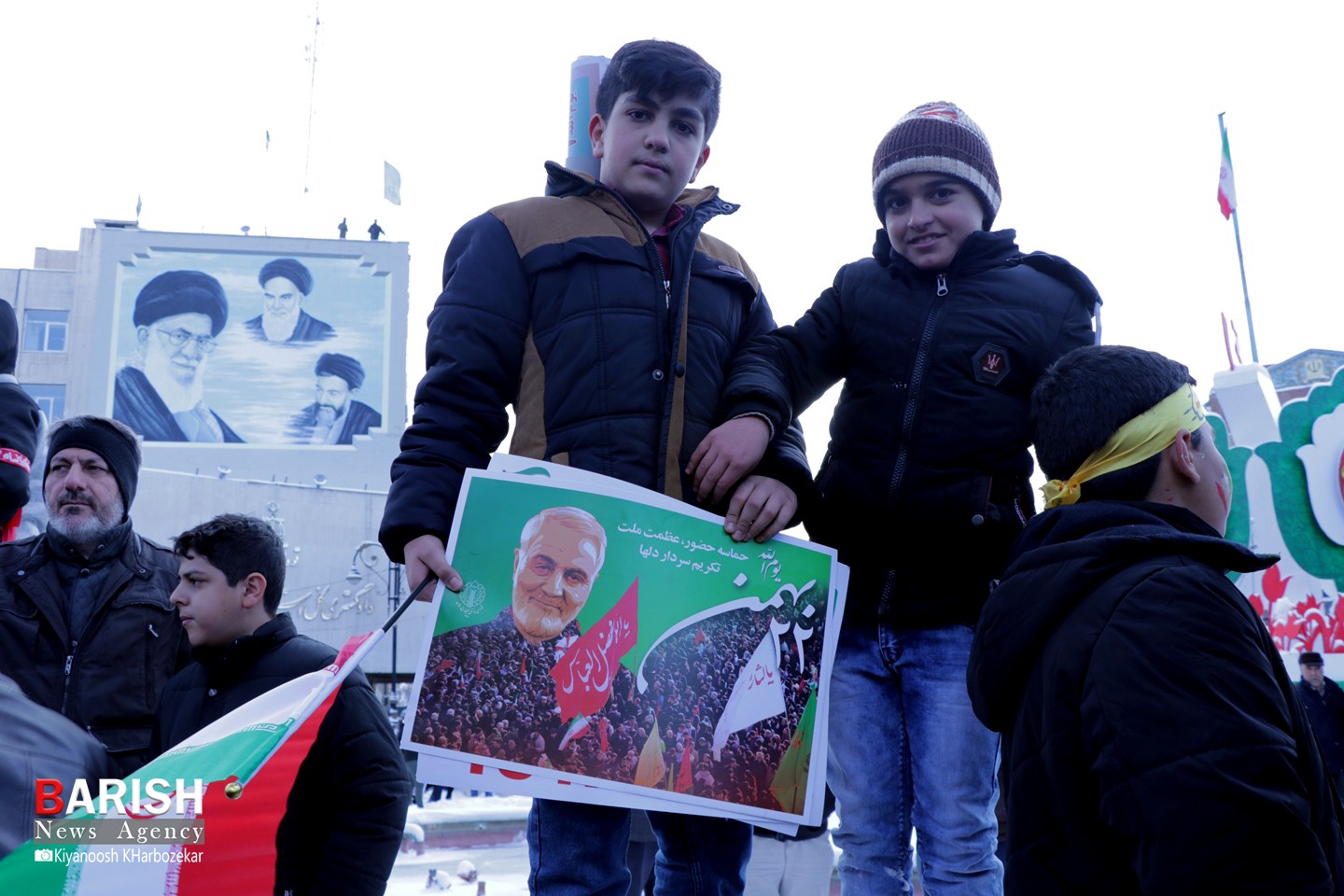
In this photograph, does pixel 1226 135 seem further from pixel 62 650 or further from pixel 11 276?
pixel 11 276

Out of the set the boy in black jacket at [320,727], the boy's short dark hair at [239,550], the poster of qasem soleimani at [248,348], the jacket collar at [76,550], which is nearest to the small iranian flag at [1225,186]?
the boy's short dark hair at [239,550]

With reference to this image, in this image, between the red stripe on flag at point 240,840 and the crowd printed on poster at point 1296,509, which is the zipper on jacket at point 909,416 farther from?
the crowd printed on poster at point 1296,509

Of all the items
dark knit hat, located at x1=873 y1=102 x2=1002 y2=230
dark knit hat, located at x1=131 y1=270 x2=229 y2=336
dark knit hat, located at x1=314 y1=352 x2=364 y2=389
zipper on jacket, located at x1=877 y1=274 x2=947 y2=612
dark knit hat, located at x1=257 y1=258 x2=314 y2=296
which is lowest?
zipper on jacket, located at x1=877 y1=274 x2=947 y2=612

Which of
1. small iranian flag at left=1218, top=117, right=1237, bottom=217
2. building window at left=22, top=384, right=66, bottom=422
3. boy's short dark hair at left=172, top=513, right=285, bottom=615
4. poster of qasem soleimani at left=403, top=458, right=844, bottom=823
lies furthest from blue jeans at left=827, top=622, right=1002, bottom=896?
building window at left=22, top=384, right=66, bottom=422

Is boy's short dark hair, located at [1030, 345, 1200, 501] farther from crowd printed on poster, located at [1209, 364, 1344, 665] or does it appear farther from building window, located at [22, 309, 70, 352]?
building window, located at [22, 309, 70, 352]

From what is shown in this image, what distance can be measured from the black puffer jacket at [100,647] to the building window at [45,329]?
142ft

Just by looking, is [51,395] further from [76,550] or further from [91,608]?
[91,608]

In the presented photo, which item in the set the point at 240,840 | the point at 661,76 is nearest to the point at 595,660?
the point at 240,840

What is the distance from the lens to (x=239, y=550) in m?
3.25

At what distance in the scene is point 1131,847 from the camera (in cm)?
143

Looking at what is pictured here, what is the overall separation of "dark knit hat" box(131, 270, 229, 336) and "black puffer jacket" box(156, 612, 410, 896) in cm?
4109

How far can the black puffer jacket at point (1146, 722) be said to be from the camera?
1.36 metres

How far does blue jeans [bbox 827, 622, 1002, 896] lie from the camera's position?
6.86ft

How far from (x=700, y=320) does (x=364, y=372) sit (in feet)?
134
